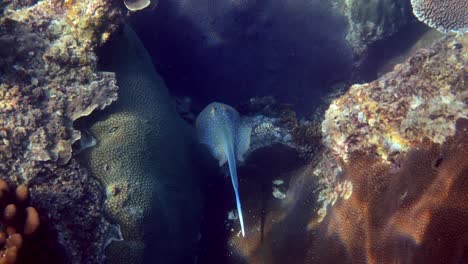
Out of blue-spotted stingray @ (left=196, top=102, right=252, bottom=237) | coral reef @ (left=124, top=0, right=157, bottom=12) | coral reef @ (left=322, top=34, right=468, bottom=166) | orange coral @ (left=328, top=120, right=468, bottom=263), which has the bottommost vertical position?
blue-spotted stingray @ (left=196, top=102, right=252, bottom=237)

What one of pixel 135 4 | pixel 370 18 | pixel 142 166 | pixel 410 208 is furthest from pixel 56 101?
pixel 370 18

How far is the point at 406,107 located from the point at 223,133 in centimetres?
229

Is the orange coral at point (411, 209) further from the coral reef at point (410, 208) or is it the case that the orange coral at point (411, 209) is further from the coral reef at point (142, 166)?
the coral reef at point (142, 166)

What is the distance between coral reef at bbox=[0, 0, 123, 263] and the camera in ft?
9.02

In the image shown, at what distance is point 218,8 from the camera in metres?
5.38

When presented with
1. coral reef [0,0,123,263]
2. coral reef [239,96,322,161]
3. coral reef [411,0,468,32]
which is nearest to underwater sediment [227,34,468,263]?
coral reef [239,96,322,161]

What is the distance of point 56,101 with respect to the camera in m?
3.11

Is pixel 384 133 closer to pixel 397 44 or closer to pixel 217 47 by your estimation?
pixel 217 47

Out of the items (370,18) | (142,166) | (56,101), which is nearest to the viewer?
(56,101)

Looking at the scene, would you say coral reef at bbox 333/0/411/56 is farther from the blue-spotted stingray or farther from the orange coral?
the orange coral

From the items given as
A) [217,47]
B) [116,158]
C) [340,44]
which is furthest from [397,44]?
[116,158]

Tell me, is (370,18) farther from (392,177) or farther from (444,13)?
(392,177)

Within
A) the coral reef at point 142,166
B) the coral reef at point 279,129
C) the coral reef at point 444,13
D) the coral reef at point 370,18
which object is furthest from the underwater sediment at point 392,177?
the coral reef at point 370,18

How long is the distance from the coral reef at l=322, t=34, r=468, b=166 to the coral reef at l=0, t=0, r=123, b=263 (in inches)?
95.9
